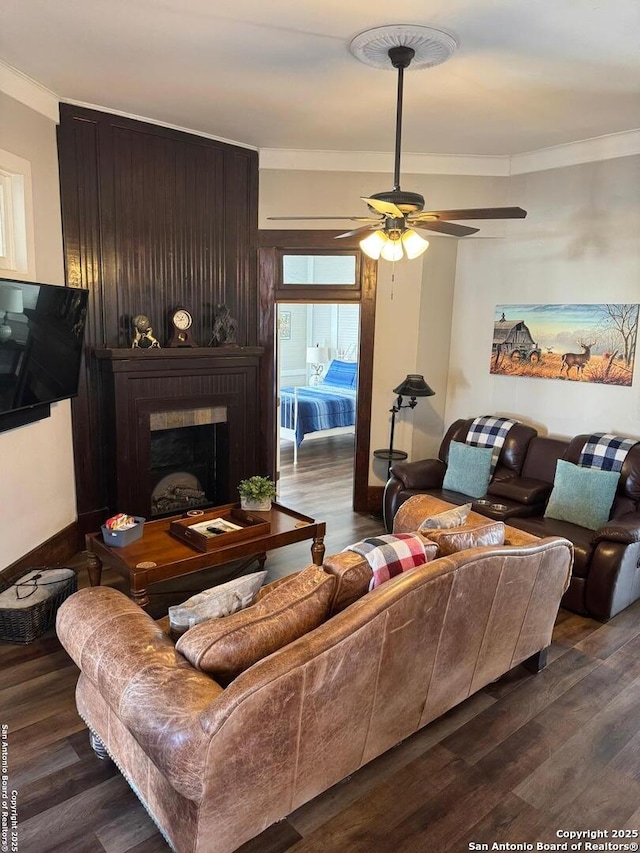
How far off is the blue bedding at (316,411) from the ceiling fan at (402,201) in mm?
4197

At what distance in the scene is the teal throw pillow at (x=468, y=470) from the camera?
460 cm

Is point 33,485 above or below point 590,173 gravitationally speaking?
below

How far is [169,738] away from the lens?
5.48 ft

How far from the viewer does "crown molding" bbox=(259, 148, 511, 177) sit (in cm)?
497

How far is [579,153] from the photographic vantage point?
14.9ft

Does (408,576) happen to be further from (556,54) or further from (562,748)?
(556,54)

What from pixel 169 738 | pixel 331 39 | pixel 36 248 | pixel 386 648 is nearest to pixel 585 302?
pixel 331 39

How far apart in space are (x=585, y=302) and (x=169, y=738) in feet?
14.2

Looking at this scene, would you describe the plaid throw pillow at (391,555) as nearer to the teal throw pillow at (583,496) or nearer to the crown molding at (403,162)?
the teal throw pillow at (583,496)

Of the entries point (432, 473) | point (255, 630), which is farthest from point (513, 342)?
point (255, 630)

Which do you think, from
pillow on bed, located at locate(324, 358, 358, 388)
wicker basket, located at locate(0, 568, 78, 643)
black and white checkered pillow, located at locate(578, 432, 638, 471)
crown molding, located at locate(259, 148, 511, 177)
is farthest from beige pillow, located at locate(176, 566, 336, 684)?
pillow on bed, located at locate(324, 358, 358, 388)

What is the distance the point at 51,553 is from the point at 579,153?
491 cm

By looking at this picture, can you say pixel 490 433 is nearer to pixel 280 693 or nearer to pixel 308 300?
pixel 308 300

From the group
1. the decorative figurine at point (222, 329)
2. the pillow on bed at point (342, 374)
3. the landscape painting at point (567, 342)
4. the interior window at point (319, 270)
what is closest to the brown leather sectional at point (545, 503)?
the landscape painting at point (567, 342)
